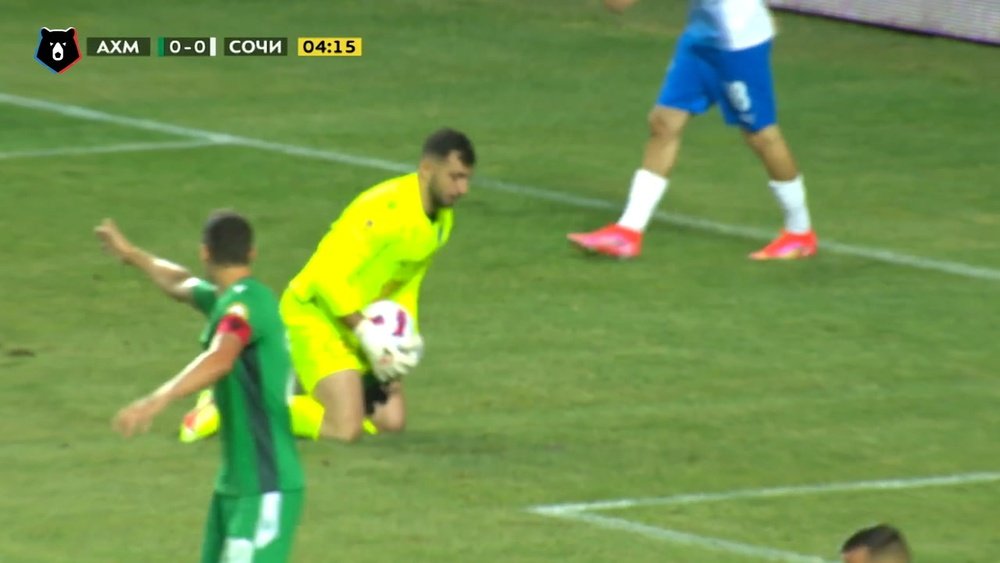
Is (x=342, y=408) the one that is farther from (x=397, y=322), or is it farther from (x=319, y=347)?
(x=397, y=322)

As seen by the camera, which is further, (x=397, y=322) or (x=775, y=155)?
(x=775, y=155)

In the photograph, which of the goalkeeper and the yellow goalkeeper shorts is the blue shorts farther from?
the yellow goalkeeper shorts

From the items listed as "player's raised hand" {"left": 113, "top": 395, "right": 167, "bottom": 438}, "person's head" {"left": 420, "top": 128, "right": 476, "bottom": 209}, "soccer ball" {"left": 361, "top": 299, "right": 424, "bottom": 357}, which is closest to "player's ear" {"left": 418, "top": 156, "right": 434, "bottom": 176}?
"person's head" {"left": 420, "top": 128, "right": 476, "bottom": 209}

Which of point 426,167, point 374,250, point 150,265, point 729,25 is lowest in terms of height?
point 374,250

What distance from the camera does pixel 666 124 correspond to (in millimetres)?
14570

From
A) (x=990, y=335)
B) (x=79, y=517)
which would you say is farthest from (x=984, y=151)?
(x=79, y=517)

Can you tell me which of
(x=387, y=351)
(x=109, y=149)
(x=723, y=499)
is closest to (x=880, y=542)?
(x=723, y=499)

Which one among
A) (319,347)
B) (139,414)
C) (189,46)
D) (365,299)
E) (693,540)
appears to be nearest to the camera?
(139,414)

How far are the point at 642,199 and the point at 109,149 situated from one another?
4.57 meters

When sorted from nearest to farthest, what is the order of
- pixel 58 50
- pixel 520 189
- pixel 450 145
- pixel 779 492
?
pixel 779 492
pixel 450 145
pixel 520 189
pixel 58 50

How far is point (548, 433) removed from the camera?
35.9 ft

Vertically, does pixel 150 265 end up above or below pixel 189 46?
above

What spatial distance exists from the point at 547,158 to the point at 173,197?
290cm

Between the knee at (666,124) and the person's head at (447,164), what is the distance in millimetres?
3890
